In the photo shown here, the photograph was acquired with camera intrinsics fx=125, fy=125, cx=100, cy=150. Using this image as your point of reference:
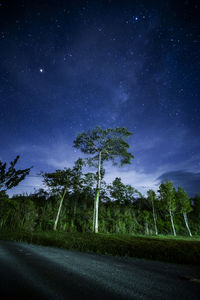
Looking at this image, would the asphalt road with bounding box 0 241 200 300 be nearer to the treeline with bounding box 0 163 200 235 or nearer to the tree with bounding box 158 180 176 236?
the treeline with bounding box 0 163 200 235

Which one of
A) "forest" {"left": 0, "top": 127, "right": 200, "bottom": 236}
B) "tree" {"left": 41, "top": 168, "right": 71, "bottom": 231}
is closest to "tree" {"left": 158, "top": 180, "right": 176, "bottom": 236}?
"forest" {"left": 0, "top": 127, "right": 200, "bottom": 236}

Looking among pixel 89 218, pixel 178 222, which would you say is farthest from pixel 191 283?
pixel 178 222

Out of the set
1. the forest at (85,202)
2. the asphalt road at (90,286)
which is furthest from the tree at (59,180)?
the asphalt road at (90,286)

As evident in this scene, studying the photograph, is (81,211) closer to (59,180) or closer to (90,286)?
(59,180)

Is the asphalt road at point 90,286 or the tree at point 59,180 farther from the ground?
the tree at point 59,180

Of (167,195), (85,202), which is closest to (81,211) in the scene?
(85,202)

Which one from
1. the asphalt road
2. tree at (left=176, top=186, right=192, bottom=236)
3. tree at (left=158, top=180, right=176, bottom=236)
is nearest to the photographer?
the asphalt road

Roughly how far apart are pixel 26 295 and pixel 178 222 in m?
34.9

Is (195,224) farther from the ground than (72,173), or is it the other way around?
(72,173)

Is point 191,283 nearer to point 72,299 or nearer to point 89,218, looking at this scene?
point 72,299

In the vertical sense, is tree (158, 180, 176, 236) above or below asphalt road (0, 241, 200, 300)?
above

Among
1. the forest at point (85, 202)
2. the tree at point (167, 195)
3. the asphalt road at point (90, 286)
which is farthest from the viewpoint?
the tree at point (167, 195)

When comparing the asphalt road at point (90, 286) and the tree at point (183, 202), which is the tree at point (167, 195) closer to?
the tree at point (183, 202)

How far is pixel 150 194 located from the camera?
84.2ft
